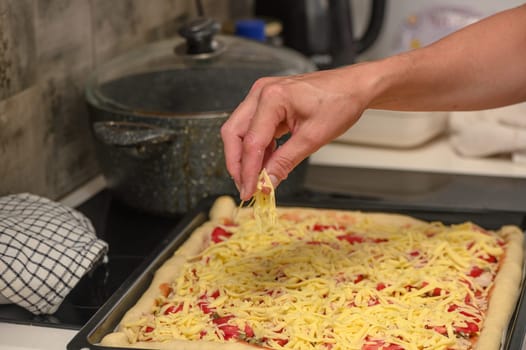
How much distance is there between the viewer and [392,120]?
1955 mm

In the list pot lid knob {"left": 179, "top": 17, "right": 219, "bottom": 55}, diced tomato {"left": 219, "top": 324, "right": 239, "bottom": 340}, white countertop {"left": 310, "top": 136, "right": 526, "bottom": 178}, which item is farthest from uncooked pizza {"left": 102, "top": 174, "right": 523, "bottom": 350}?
white countertop {"left": 310, "top": 136, "right": 526, "bottom": 178}

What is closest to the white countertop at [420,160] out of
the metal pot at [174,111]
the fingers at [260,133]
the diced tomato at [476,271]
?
the metal pot at [174,111]

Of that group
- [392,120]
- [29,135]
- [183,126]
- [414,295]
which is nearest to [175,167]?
[183,126]

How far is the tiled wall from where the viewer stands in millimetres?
1453

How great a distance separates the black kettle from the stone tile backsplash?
464 mm

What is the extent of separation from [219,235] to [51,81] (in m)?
0.48

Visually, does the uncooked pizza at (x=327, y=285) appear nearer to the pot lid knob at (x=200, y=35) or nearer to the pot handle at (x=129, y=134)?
the pot handle at (x=129, y=134)

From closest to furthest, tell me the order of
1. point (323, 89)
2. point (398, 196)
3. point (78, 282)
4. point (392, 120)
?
point (323, 89), point (78, 282), point (398, 196), point (392, 120)

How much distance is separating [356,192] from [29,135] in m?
0.66

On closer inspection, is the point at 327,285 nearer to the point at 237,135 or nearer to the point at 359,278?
the point at 359,278

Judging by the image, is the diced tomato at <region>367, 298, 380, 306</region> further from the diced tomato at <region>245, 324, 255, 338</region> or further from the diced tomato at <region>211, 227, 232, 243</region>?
the diced tomato at <region>211, 227, 232, 243</region>

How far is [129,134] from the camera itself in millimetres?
1419

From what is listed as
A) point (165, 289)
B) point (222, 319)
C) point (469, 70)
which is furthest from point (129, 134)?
point (469, 70)

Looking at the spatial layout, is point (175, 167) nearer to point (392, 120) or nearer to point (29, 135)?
point (29, 135)
